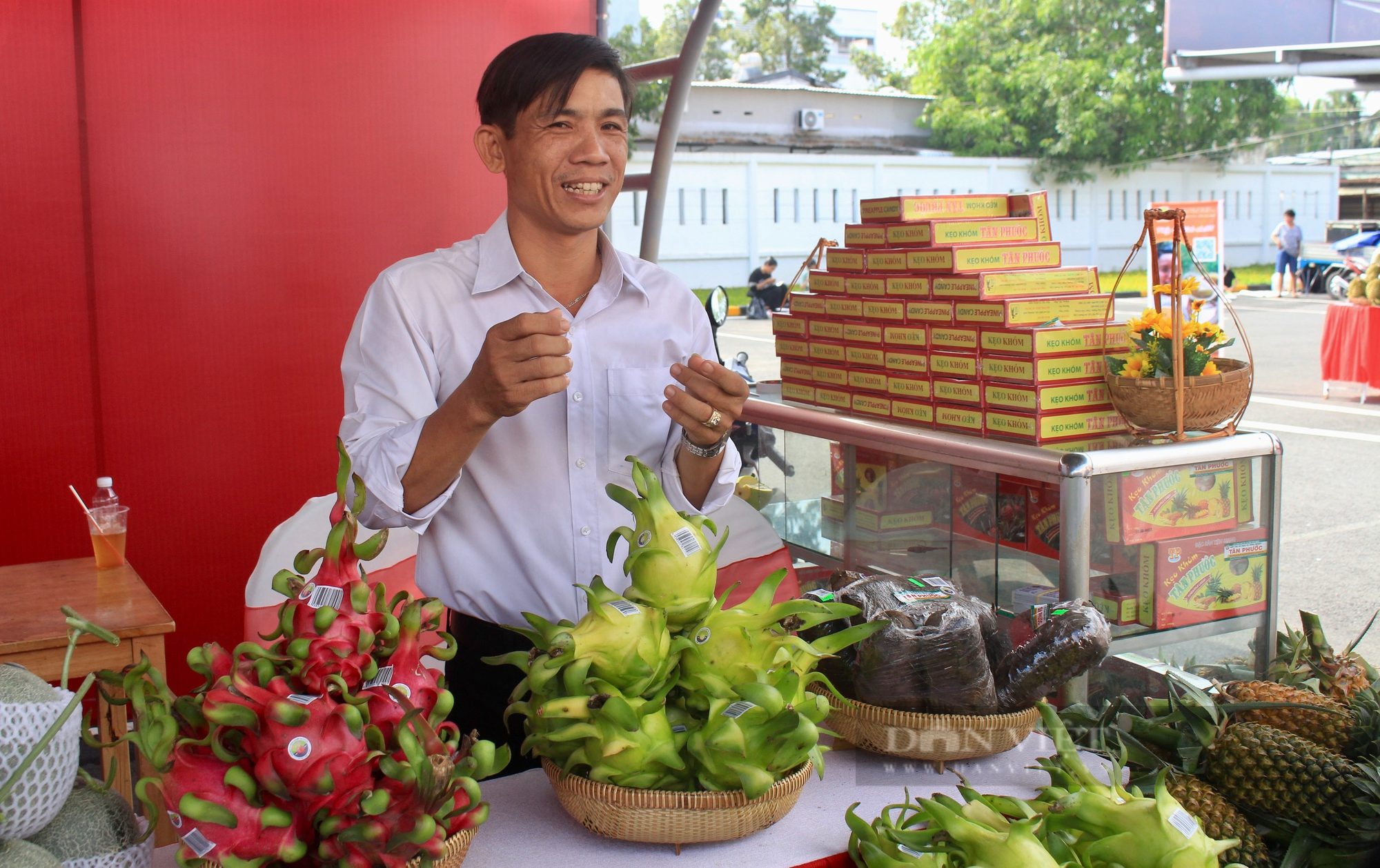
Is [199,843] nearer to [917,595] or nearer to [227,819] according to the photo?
[227,819]

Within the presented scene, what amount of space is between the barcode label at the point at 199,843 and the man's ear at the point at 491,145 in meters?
1.08

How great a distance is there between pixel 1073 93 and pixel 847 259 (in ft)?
95.0

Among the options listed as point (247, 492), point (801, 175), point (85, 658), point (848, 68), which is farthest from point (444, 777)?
point (848, 68)

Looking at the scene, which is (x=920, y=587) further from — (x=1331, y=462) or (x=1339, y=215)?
(x=1339, y=215)

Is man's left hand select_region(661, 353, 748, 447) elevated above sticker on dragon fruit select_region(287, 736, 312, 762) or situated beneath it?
elevated above

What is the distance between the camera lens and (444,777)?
1.06 m

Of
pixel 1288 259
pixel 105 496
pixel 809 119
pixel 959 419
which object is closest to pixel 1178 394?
pixel 959 419

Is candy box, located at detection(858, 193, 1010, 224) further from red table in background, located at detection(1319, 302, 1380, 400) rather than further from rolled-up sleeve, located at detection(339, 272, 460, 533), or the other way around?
red table in background, located at detection(1319, 302, 1380, 400)

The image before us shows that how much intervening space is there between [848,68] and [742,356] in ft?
203

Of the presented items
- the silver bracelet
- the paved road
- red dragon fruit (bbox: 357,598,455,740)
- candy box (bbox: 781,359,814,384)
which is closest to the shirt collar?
the silver bracelet

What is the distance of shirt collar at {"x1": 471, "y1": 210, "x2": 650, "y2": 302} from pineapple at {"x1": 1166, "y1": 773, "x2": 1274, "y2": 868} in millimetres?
1108

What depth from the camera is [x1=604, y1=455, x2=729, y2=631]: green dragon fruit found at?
4.06 feet

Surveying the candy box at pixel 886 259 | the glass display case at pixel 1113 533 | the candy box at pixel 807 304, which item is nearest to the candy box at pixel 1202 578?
the glass display case at pixel 1113 533

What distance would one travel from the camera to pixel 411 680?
1.10 metres
